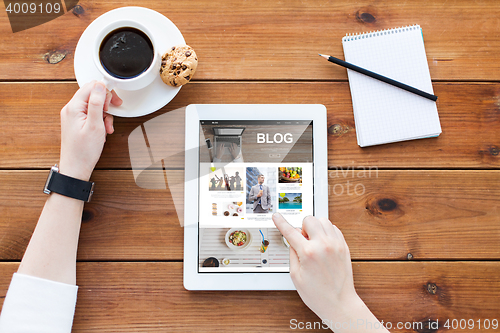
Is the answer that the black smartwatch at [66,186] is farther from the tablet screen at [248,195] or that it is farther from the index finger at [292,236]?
the index finger at [292,236]

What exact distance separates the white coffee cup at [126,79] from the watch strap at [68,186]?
210 mm

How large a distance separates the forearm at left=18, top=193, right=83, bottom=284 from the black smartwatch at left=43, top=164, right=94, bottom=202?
0.01m

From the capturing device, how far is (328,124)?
2.37ft

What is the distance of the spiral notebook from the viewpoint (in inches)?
27.9

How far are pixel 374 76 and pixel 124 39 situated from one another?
0.54 m

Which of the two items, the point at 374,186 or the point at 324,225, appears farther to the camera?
the point at 374,186

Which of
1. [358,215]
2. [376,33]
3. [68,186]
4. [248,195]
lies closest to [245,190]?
[248,195]

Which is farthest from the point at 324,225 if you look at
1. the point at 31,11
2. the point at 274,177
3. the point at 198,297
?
the point at 31,11

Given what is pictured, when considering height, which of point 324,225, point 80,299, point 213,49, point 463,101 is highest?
point 213,49

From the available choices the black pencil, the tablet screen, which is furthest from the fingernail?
the black pencil

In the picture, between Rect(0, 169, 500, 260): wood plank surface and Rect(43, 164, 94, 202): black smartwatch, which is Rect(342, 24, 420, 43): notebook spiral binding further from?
Rect(43, 164, 94, 202): black smartwatch

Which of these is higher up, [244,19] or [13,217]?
[244,19]

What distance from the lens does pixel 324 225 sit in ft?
1.98

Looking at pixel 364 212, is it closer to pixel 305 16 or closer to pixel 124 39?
pixel 305 16
